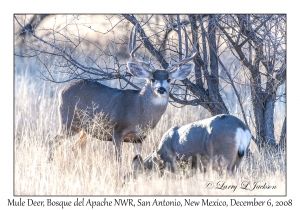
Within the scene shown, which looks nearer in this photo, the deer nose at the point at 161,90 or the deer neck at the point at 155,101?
the deer nose at the point at 161,90

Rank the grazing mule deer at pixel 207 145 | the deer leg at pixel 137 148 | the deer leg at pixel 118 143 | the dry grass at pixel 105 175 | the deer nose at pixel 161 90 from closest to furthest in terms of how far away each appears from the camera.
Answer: the dry grass at pixel 105 175 < the grazing mule deer at pixel 207 145 < the deer nose at pixel 161 90 < the deer leg at pixel 118 143 < the deer leg at pixel 137 148

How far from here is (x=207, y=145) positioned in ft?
26.5

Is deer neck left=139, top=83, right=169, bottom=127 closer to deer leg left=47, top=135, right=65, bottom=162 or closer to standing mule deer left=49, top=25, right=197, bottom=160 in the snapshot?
standing mule deer left=49, top=25, right=197, bottom=160

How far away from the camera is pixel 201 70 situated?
33.5 ft

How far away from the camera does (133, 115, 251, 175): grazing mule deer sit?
7934mm

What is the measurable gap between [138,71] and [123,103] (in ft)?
1.73

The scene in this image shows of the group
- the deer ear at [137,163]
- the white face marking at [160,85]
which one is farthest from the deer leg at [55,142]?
the deer ear at [137,163]

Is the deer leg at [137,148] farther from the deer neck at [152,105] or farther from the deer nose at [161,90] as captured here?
the deer nose at [161,90]

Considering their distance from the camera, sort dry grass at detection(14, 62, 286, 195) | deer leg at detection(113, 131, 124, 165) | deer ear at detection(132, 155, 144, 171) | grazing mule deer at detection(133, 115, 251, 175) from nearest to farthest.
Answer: dry grass at detection(14, 62, 286, 195), grazing mule deer at detection(133, 115, 251, 175), deer ear at detection(132, 155, 144, 171), deer leg at detection(113, 131, 124, 165)

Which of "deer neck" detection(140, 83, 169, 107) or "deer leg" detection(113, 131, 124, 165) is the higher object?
"deer neck" detection(140, 83, 169, 107)

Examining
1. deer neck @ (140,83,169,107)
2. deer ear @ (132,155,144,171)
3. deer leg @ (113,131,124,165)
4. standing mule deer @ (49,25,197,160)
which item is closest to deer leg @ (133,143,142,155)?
standing mule deer @ (49,25,197,160)

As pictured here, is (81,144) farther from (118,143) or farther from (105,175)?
(105,175)

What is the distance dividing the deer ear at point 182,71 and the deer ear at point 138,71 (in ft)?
1.13

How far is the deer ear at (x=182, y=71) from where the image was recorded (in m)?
9.41
